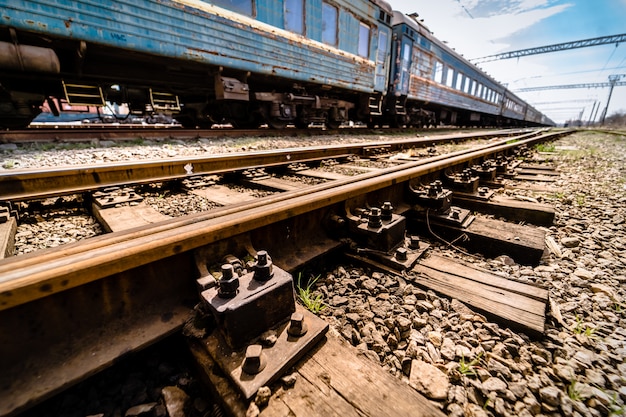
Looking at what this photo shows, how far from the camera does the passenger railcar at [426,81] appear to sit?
10.7 meters

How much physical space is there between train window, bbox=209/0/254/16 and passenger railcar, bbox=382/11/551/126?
660cm

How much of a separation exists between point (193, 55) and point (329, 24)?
161 inches

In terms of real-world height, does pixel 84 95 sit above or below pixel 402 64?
below

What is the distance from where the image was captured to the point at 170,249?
1057 millimetres

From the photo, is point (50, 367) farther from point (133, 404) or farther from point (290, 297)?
point (290, 297)

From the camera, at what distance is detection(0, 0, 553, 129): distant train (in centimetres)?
418

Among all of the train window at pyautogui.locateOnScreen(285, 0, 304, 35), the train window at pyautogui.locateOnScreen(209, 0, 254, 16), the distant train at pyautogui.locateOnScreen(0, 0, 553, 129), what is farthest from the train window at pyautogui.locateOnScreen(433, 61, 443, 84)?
the train window at pyautogui.locateOnScreen(209, 0, 254, 16)

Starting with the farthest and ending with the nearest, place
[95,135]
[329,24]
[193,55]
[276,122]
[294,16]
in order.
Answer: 1. [276,122]
2. [329,24]
3. [294,16]
4. [193,55]
5. [95,135]

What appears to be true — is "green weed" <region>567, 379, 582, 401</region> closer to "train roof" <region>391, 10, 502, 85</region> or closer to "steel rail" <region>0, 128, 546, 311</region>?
"steel rail" <region>0, 128, 546, 311</region>

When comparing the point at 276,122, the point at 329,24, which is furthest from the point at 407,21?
the point at 276,122

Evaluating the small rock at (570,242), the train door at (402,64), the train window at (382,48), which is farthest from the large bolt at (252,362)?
the train door at (402,64)

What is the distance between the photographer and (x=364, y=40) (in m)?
8.97

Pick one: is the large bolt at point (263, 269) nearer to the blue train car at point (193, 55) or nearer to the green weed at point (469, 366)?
the green weed at point (469, 366)

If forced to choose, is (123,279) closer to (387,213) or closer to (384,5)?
(387,213)
